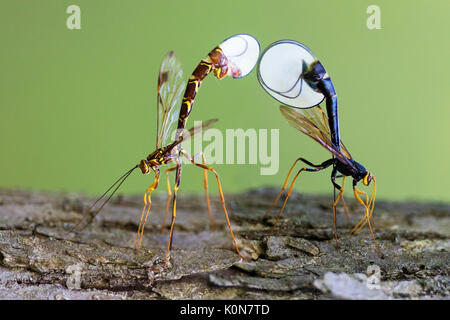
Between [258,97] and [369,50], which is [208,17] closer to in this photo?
[258,97]

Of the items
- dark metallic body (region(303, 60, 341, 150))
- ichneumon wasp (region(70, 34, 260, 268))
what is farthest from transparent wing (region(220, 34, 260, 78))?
dark metallic body (region(303, 60, 341, 150))

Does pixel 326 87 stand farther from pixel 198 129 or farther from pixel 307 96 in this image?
pixel 198 129

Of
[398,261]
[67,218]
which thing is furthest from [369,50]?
[67,218]

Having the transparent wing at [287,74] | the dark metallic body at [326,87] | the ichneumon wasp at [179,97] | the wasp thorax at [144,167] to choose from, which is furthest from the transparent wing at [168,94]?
the dark metallic body at [326,87]

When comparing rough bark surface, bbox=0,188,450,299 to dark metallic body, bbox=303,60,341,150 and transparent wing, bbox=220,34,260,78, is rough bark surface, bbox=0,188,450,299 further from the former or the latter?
transparent wing, bbox=220,34,260,78

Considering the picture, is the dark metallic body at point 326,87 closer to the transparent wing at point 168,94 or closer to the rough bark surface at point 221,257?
the rough bark surface at point 221,257

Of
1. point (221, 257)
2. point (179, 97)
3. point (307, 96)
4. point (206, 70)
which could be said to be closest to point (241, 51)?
point (206, 70)
